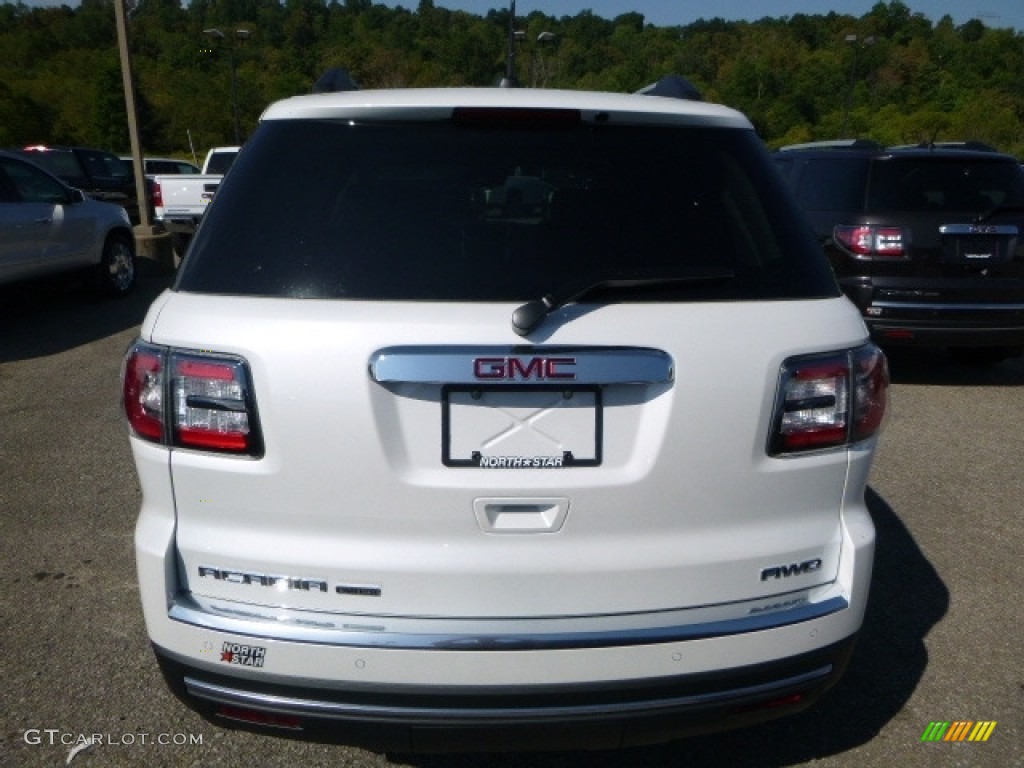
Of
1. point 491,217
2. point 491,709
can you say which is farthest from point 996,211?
point 491,709

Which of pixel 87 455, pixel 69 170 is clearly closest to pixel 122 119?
pixel 69 170

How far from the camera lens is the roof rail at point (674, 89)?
2.97m

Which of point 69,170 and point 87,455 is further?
point 69,170

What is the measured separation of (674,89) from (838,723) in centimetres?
206

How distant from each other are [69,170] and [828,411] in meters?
18.7

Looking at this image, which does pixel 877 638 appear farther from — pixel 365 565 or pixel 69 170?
pixel 69 170

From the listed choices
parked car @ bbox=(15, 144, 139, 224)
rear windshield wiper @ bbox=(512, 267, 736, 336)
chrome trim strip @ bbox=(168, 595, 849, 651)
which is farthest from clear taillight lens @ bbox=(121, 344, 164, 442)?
parked car @ bbox=(15, 144, 139, 224)

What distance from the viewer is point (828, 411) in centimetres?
216

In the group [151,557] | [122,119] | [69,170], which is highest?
[151,557]

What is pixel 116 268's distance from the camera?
1099 centimetres

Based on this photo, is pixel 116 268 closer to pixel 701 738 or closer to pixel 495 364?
pixel 701 738

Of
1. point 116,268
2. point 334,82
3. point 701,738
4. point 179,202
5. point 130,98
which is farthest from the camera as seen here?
point 179,202

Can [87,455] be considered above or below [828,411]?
below

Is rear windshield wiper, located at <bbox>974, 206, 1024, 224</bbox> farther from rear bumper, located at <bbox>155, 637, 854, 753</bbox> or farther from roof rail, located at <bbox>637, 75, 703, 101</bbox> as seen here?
rear bumper, located at <bbox>155, 637, 854, 753</bbox>
